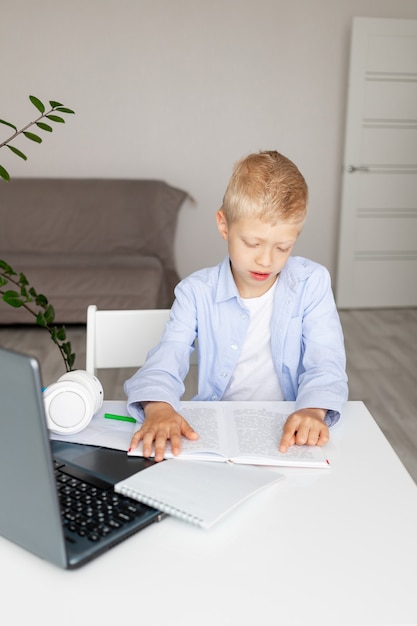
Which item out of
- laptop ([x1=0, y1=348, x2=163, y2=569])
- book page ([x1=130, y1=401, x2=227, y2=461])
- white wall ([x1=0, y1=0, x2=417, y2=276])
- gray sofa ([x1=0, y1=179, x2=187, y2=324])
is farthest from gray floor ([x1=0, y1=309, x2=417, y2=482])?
laptop ([x1=0, y1=348, x2=163, y2=569])

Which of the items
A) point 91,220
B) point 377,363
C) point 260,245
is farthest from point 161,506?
point 91,220

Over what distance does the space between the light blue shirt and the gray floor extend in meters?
1.11

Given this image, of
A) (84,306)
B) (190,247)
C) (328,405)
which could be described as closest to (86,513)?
(328,405)

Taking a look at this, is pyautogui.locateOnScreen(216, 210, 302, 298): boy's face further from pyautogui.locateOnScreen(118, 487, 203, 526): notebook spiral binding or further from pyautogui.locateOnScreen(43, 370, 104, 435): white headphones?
pyautogui.locateOnScreen(118, 487, 203, 526): notebook spiral binding

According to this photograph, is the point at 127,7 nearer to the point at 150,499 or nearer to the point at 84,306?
the point at 84,306

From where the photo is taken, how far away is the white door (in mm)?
4383

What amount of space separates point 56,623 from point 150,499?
8.0 inches

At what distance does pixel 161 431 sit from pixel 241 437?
121 mm

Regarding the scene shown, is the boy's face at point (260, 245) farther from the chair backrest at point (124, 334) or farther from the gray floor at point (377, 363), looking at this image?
the gray floor at point (377, 363)

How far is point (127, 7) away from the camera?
4.47m

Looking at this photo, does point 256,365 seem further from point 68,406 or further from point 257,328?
point 68,406

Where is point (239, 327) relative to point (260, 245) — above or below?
below

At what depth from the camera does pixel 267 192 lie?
3.86 feet

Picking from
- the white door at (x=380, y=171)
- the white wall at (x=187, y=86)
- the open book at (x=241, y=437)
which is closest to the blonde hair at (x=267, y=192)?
the open book at (x=241, y=437)
